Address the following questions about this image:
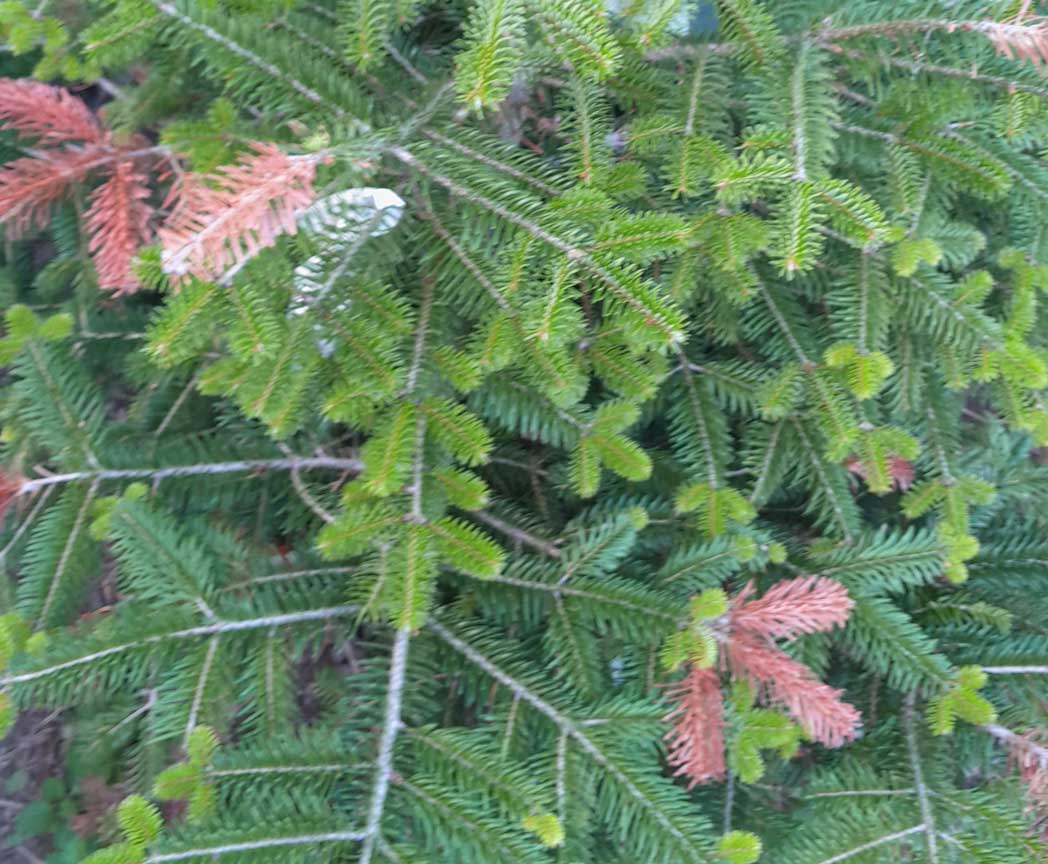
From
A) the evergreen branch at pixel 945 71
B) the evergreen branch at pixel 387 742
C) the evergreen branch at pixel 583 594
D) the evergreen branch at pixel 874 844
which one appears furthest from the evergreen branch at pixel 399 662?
the evergreen branch at pixel 945 71

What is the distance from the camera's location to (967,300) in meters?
1.73

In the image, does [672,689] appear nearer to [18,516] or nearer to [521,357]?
[521,357]

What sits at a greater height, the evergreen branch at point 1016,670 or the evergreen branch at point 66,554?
the evergreen branch at point 66,554

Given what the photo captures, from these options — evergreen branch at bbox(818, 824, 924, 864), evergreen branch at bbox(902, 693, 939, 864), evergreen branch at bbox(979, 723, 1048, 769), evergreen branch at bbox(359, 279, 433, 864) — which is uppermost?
evergreen branch at bbox(359, 279, 433, 864)

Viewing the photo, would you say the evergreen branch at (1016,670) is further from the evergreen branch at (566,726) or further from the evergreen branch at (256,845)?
the evergreen branch at (256,845)

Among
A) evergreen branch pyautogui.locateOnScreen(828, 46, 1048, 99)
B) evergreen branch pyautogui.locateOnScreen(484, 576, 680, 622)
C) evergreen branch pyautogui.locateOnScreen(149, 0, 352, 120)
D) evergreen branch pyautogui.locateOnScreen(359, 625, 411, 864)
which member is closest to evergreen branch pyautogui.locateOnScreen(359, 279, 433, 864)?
evergreen branch pyautogui.locateOnScreen(359, 625, 411, 864)

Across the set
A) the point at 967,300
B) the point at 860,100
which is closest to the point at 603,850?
the point at 967,300

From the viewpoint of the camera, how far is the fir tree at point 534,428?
50.5 inches

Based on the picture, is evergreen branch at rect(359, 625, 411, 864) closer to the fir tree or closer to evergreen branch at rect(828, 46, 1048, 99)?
the fir tree

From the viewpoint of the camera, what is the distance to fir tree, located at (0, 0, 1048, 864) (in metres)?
1.28

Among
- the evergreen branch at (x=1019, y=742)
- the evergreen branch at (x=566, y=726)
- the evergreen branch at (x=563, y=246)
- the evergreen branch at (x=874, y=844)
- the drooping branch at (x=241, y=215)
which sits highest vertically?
the drooping branch at (x=241, y=215)

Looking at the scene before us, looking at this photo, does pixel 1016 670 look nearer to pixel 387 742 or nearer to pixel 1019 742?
pixel 1019 742

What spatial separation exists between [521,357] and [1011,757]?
136 centimetres

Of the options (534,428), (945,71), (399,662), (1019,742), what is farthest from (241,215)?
(1019,742)
